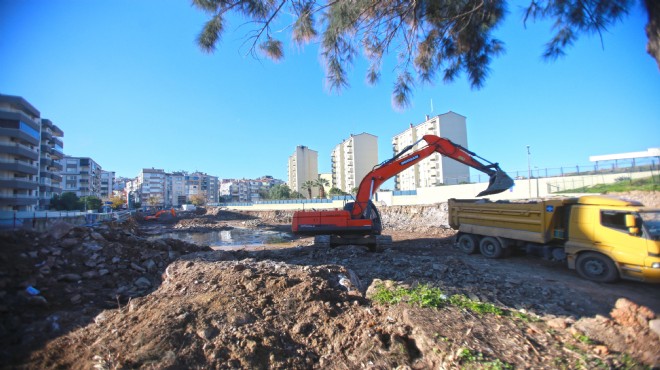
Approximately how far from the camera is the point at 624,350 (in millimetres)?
3172

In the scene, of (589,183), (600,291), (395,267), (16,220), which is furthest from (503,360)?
(589,183)

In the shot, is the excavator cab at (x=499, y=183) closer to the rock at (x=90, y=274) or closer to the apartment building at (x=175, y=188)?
the rock at (x=90, y=274)

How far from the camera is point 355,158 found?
8200 centimetres

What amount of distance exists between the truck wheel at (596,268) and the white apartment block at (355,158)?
72.4m

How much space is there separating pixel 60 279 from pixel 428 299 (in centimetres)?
751

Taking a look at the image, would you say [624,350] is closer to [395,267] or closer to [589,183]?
[395,267]

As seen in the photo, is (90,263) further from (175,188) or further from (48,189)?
(175,188)

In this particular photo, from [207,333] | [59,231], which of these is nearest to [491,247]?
[207,333]

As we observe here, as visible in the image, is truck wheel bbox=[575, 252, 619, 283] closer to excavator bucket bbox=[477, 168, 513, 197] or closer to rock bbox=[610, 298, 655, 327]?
excavator bucket bbox=[477, 168, 513, 197]

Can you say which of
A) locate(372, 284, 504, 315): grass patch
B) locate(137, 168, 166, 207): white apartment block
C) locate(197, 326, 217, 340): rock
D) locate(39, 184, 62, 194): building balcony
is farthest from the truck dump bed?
locate(137, 168, 166, 207): white apartment block

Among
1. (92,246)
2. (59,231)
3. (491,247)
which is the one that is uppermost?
(59,231)

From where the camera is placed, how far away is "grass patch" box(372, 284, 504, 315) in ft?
13.0

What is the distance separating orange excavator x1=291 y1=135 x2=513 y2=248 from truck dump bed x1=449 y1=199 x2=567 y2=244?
147 cm

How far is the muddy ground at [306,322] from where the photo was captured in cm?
285
